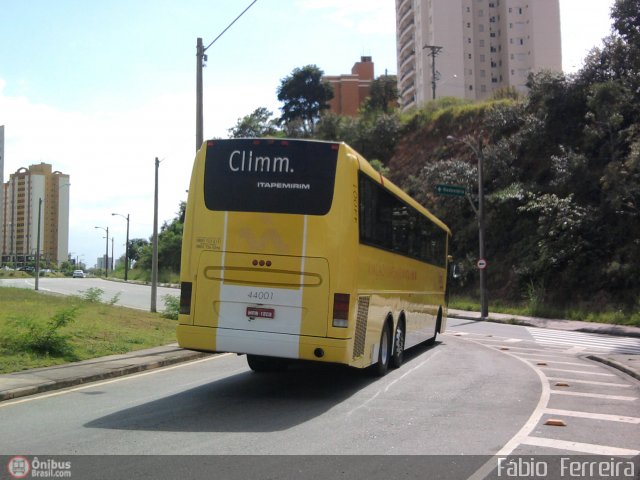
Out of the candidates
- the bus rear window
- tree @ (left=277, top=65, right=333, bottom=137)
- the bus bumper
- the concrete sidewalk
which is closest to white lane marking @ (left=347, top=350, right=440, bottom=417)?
the bus bumper

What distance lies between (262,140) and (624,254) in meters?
27.5

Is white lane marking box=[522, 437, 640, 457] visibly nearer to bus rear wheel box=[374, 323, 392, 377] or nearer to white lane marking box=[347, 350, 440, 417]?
white lane marking box=[347, 350, 440, 417]

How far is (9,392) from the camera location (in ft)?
30.5

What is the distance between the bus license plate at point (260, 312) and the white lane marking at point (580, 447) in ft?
13.1

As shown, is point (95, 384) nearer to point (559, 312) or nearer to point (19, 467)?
point (19, 467)

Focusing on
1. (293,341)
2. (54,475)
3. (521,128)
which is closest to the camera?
Answer: (54,475)

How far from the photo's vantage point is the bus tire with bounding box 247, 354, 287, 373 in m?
11.9

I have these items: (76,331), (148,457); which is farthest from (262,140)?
(76,331)

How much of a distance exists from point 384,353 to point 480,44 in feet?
324

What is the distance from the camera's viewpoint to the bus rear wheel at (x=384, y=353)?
37.7 feet

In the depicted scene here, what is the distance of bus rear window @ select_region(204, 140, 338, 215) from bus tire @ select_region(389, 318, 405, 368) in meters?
4.35

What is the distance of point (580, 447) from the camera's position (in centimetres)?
667

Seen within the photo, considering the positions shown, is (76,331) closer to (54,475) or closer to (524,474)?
(54,475)

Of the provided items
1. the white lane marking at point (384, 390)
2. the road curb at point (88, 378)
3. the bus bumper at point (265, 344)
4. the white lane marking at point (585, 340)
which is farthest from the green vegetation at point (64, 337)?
the white lane marking at point (585, 340)
